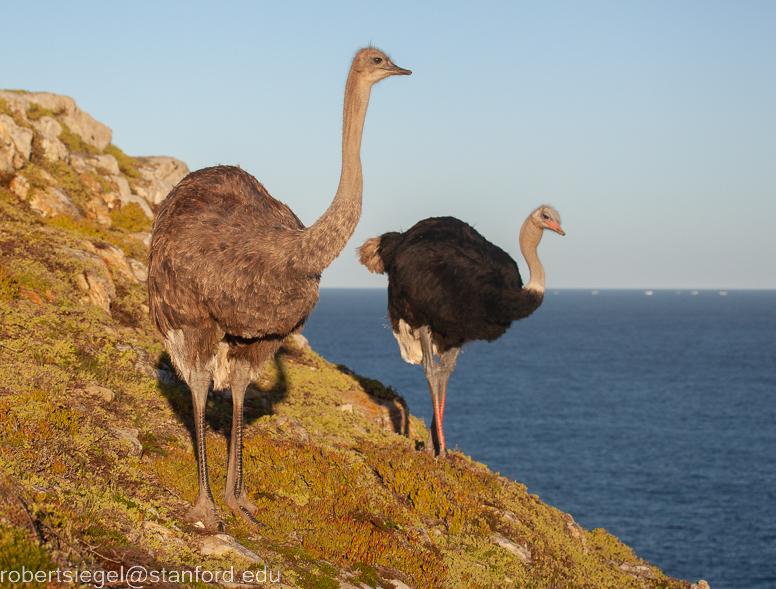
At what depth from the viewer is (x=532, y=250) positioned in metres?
11.2

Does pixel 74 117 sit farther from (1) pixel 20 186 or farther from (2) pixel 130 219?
(1) pixel 20 186

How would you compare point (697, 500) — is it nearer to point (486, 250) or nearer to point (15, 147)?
point (486, 250)

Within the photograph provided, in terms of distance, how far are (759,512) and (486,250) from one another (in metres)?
34.6

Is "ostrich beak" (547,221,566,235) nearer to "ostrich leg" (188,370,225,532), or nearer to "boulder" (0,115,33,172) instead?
"ostrich leg" (188,370,225,532)

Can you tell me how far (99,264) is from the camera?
12570mm

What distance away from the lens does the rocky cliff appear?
532cm

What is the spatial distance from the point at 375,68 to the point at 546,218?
603 cm

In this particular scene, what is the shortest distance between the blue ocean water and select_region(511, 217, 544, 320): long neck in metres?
2.24

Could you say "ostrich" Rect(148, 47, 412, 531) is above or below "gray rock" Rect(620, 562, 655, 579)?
above

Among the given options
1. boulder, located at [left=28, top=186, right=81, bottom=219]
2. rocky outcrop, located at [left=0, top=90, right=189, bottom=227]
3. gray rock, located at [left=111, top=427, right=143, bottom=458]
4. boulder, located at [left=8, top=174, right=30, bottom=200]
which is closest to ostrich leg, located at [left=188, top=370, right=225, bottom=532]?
gray rock, located at [left=111, top=427, right=143, bottom=458]

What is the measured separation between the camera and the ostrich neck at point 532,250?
10.7 m

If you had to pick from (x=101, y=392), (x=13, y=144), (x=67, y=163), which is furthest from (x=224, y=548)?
(x=67, y=163)

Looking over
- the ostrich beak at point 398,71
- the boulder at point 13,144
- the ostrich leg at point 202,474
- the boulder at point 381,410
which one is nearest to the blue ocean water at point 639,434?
the boulder at point 381,410

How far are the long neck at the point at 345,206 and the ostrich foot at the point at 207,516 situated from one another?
2.44 metres
